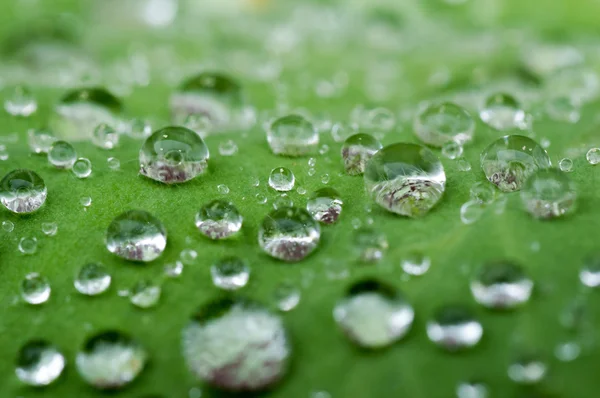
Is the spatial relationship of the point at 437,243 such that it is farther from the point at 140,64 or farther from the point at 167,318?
the point at 140,64

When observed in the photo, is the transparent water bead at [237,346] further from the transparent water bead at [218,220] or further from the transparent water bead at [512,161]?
the transparent water bead at [512,161]

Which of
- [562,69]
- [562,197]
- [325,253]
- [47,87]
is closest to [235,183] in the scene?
[325,253]

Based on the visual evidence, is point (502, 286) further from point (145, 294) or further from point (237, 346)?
point (145, 294)

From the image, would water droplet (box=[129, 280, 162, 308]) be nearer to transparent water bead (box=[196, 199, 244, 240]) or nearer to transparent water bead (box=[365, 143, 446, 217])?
Answer: transparent water bead (box=[196, 199, 244, 240])

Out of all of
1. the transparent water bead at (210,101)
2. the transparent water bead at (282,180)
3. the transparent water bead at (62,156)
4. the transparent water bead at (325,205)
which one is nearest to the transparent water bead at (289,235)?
the transparent water bead at (325,205)

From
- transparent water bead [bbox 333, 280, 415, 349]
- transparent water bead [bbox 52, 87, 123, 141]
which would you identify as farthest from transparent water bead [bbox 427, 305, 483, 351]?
transparent water bead [bbox 52, 87, 123, 141]

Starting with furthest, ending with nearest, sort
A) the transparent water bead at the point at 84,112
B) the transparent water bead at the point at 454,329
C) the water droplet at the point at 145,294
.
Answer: the transparent water bead at the point at 84,112 < the water droplet at the point at 145,294 < the transparent water bead at the point at 454,329
